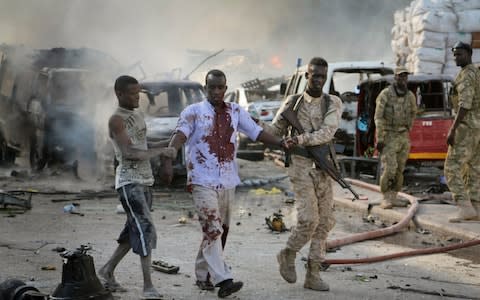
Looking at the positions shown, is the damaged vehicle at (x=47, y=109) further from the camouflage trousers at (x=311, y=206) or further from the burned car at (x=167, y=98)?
the camouflage trousers at (x=311, y=206)

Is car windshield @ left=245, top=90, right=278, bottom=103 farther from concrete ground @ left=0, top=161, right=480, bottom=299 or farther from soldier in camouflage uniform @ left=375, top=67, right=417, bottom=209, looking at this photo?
soldier in camouflage uniform @ left=375, top=67, right=417, bottom=209

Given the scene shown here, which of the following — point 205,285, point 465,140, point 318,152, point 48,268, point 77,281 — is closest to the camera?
point 77,281

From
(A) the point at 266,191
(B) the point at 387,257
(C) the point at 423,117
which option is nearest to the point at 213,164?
(B) the point at 387,257

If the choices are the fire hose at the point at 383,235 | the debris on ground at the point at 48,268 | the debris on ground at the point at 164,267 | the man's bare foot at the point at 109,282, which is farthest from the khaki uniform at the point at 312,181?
the debris on ground at the point at 48,268

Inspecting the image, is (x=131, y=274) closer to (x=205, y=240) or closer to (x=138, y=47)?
(x=205, y=240)

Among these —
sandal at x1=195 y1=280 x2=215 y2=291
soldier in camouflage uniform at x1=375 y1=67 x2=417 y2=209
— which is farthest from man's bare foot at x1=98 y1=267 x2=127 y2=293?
soldier in camouflage uniform at x1=375 y1=67 x2=417 y2=209

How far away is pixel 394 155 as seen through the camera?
9156mm

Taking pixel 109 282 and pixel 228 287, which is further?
pixel 109 282

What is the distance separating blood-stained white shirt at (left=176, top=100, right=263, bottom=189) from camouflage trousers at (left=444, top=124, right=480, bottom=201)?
3.39m

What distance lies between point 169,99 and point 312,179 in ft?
24.8

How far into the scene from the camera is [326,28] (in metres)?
39.9

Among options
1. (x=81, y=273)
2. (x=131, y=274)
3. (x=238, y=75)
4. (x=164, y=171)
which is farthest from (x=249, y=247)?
(x=238, y=75)

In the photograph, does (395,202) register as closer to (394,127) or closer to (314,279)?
(394,127)

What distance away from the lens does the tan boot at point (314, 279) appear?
558 cm
